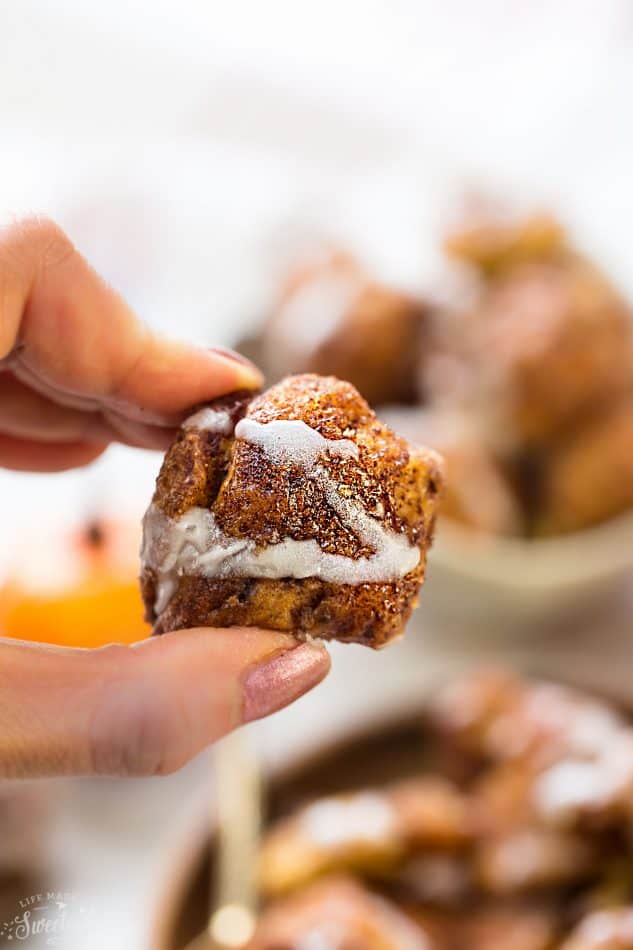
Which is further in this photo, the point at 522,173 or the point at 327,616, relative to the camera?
the point at 522,173

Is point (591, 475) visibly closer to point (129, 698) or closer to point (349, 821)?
point (349, 821)

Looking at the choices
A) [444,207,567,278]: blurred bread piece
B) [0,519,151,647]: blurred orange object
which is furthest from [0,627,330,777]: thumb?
[444,207,567,278]: blurred bread piece

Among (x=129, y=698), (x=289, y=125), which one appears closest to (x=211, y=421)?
(x=129, y=698)

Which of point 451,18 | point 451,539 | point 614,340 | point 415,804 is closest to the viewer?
point 415,804

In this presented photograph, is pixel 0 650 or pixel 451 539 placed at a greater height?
pixel 0 650

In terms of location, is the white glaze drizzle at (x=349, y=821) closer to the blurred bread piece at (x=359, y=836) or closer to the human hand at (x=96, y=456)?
the blurred bread piece at (x=359, y=836)

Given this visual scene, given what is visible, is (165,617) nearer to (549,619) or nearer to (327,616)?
(327,616)

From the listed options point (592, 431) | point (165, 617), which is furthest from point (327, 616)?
point (592, 431)
